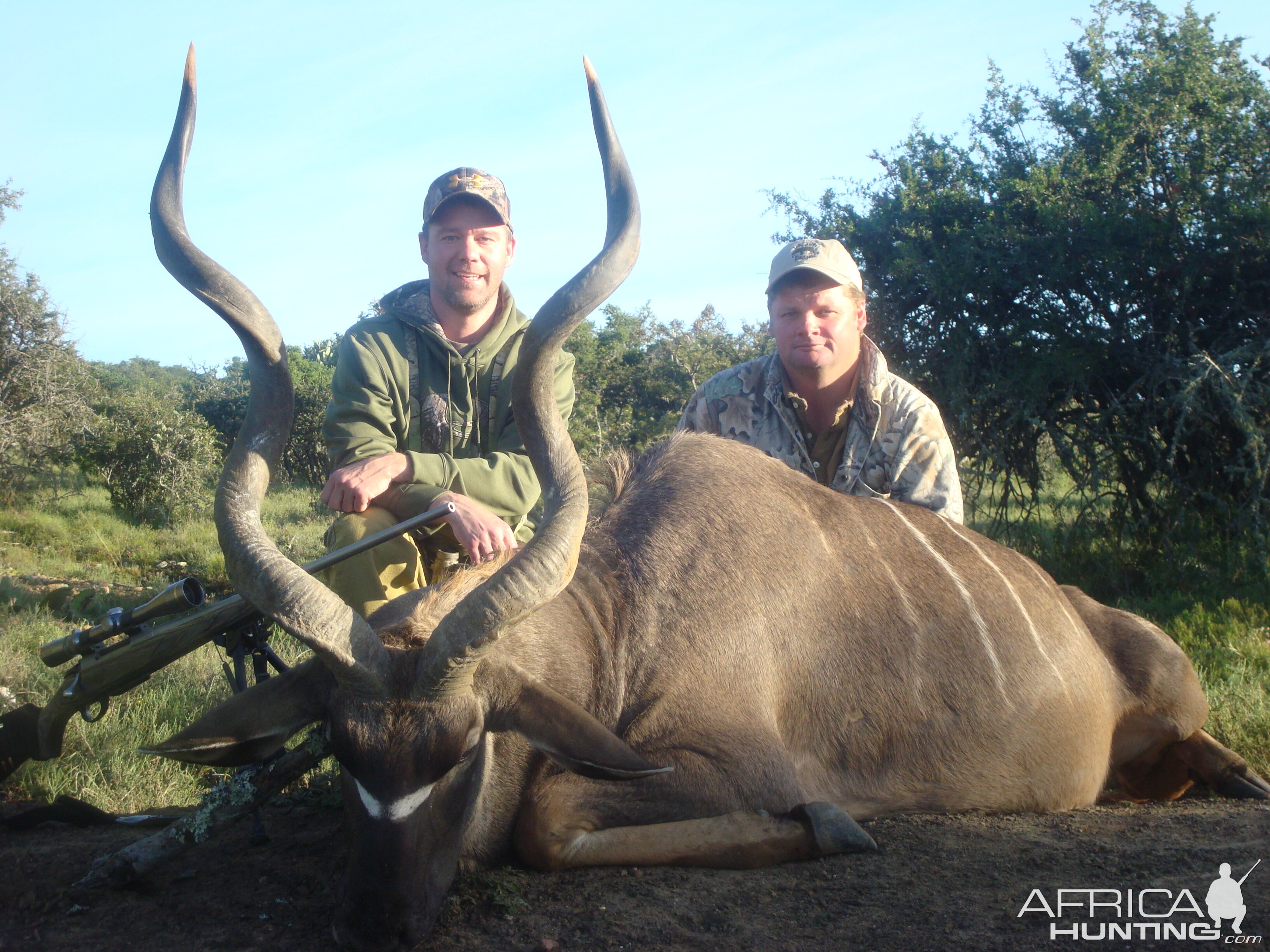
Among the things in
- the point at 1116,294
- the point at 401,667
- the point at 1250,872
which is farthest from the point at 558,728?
the point at 1116,294

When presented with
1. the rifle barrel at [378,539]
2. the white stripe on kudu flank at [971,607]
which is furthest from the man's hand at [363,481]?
the white stripe on kudu flank at [971,607]

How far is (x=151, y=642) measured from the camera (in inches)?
147

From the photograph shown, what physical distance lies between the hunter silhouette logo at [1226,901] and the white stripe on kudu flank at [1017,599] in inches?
54.8

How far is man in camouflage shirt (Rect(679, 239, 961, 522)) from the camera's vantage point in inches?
207

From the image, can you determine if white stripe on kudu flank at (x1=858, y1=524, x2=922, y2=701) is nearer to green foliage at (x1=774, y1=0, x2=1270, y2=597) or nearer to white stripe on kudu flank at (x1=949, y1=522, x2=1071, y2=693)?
white stripe on kudu flank at (x1=949, y1=522, x2=1071, y2=693)

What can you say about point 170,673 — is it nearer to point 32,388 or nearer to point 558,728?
point 558,728

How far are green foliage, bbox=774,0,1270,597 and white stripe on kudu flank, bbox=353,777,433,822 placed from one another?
21.3ft

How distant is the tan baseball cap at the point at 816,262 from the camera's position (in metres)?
5.41

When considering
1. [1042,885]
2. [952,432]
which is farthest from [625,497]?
[952,432]

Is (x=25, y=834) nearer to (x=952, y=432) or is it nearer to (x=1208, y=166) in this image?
(x=952, y=432)

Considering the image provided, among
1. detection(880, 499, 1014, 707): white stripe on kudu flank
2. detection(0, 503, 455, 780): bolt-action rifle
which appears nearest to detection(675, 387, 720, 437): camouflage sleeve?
detection(880, 499, 1014, 707): white stripe on kudu flank

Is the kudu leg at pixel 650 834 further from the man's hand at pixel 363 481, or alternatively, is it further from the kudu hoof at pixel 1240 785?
the kudu hoof at pixel 1240 785

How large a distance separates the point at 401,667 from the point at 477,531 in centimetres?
105

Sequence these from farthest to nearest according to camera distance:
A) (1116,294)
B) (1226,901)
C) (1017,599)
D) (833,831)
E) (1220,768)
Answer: (1116,294) < (1017,599) < (1220,768) < (833,831) < (1226,901)
